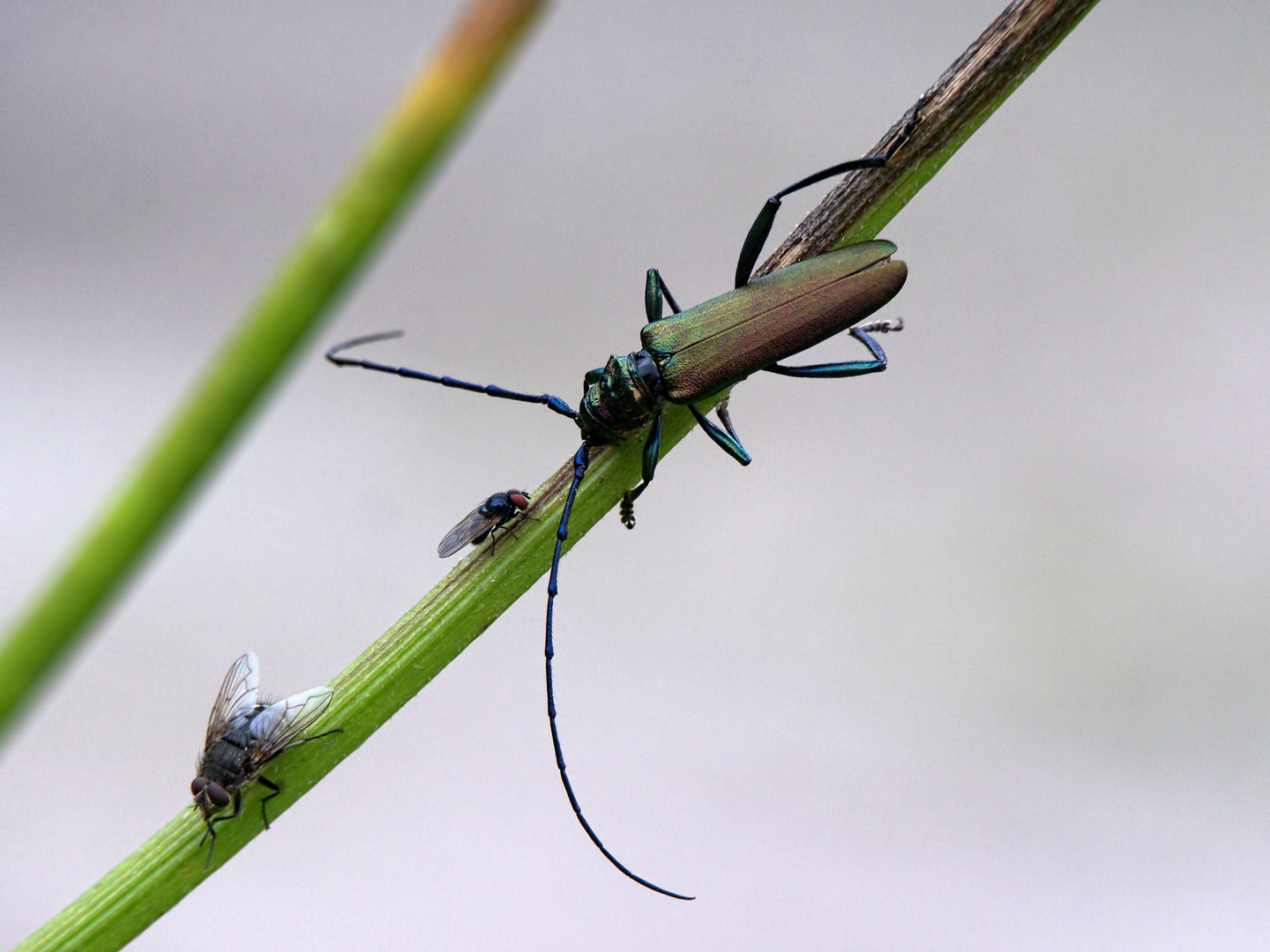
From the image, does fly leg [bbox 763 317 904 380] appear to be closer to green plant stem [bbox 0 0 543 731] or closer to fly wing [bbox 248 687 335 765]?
fly wing [bbox 248 687 335 765]

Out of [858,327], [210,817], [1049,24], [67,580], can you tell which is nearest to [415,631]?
[210,817]

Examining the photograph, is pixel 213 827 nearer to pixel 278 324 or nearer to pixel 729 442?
pixel 278 324

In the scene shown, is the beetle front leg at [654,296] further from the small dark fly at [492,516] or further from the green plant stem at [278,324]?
the green plant stem at [278,324]

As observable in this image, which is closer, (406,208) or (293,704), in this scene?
(406,208)

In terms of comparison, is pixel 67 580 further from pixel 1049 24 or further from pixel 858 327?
pixel 858 327

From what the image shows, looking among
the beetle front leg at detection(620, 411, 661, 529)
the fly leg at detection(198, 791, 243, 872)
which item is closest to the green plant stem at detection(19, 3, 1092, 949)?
the fly leg at detection(198, 791, 243, 872)

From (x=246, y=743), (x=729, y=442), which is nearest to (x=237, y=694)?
(x=246, y=743)

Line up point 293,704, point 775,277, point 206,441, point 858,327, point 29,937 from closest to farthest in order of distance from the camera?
point 206,441
point 29,937
point 293,704
point 775,277
point 858,327
